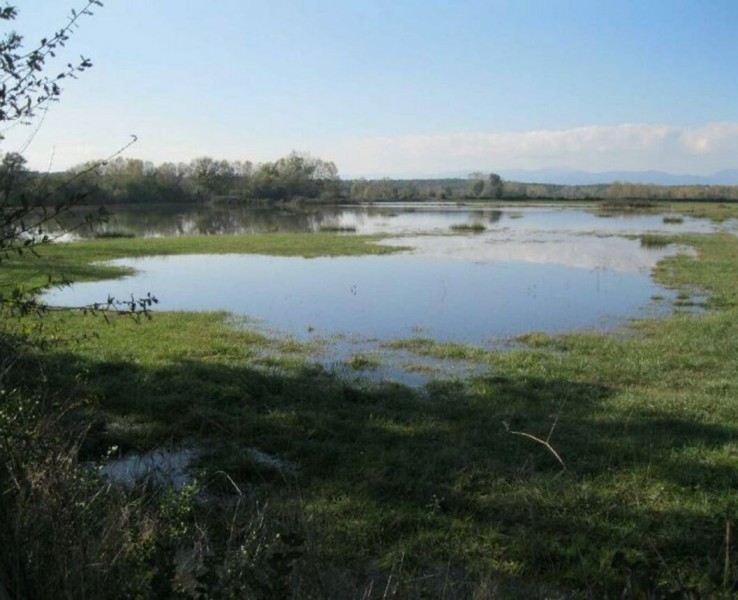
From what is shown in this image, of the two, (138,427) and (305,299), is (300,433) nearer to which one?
(138,427)

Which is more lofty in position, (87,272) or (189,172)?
(189,172)

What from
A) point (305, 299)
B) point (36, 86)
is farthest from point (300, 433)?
point (305, 299)

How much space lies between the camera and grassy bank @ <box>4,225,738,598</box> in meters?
4.88

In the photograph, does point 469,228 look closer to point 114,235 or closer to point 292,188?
point 114,235

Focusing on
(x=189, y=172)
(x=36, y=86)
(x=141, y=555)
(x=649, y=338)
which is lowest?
(x=649, y=338)

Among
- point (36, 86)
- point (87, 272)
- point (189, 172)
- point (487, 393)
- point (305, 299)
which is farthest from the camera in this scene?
point (189, 172)

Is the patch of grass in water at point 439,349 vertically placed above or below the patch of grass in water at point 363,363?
below

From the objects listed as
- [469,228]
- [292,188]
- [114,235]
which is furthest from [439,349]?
[292,188]

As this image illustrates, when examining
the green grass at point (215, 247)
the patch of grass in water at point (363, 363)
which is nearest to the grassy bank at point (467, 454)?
the patch of grass in water at point (363, 363)

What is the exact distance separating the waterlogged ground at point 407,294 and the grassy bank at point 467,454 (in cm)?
134

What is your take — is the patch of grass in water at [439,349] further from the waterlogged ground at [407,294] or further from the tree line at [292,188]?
the tree line at [292,188]

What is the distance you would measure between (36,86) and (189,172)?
11295cm

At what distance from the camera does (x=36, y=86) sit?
3625 mm

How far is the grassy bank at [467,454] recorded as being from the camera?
4883 millimetres
